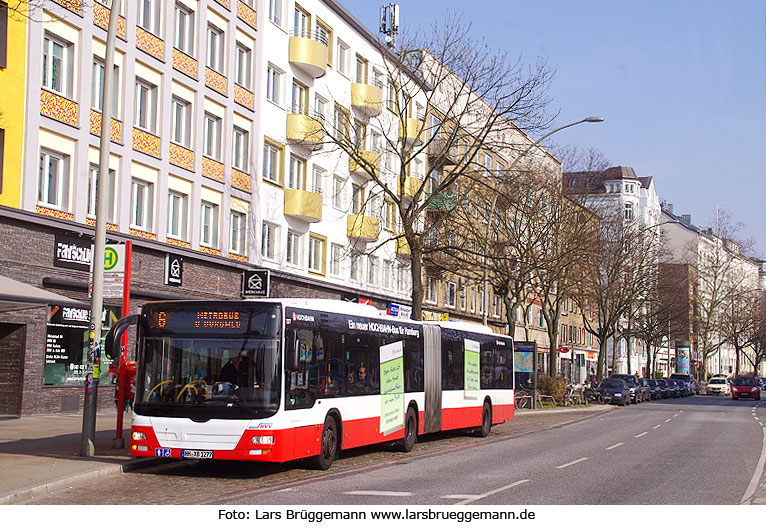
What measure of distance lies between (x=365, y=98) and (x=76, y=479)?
109ft

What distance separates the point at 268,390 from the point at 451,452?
670 centimetres

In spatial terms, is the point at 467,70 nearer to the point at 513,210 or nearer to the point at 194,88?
the point at 194,88

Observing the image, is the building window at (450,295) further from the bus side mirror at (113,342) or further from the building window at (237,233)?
the bus side mirror at (113,342)

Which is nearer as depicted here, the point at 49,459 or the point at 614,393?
the point at 49,459

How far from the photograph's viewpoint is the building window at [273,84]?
122 ft

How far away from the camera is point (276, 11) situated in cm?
3781

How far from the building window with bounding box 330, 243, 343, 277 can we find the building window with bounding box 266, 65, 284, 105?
7.69 m

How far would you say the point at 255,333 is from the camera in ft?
46.0

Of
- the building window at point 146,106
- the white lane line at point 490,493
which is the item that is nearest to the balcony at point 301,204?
the building window at point 146,106

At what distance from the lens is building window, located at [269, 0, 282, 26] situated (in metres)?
37.4

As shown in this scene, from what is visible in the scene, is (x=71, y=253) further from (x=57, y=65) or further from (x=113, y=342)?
(x=113, y=342)

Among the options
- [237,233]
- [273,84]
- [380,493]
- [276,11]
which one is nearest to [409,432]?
[380,493]

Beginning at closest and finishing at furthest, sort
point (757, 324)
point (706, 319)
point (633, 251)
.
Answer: point (633, 251) → point (706, 319) → point (757, 324)

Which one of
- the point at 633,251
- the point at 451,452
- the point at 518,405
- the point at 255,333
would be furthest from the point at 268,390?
the point at 633,251
